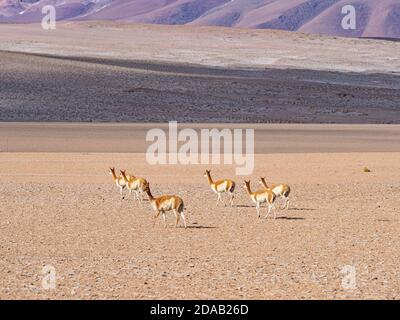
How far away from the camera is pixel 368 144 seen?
3381cm

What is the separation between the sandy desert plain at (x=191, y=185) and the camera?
38.9ft

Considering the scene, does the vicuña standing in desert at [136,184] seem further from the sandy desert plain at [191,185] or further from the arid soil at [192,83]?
the arid soil at [192,83]

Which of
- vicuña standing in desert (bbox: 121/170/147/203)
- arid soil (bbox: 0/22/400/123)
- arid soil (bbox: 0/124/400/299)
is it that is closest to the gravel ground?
arid soil (bbox: 0/124/400/299)

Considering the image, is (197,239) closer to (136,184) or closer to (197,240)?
(197,240)

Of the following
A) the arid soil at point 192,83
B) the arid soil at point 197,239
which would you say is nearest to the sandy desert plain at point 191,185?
the arid soil at point 197,239

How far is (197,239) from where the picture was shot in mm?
14609

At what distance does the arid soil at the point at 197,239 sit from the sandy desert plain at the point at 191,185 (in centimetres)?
3

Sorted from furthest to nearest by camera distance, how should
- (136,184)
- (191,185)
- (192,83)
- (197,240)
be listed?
1. (192,83)
2. (191,185)
3. (136,184)
4. (197,240)

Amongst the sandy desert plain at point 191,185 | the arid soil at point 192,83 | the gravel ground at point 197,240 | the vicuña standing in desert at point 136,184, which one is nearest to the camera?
the gravel ground at point 197,240

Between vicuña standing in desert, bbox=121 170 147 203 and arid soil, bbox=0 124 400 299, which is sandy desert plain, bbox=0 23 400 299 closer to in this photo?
arid soil, bbox=0 124 400 299

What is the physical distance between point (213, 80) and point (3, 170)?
33762mm

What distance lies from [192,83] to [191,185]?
34.1m

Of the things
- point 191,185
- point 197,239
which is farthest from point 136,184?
point 197,239
